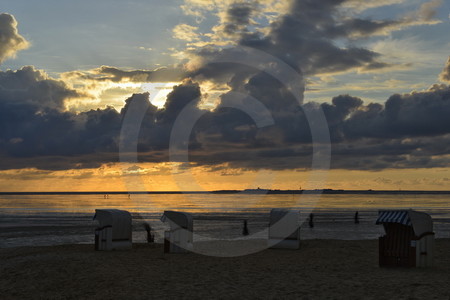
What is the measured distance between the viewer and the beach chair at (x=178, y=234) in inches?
1153

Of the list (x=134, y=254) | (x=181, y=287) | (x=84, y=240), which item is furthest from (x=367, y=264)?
(x=84, y=240)

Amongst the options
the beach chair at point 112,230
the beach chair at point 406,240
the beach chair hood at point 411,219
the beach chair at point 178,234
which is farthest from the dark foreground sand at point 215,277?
the beach chair hood at point 411,219

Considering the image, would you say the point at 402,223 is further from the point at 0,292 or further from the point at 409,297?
the point at 0,292

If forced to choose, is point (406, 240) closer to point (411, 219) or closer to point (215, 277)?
point (411, 219)

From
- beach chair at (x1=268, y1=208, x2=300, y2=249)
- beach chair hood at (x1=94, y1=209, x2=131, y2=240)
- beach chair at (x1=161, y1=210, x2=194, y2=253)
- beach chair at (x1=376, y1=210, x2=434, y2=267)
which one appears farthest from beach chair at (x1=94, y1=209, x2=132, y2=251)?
beach chair at (x1=376, y1=210, x2=434, y2=267)

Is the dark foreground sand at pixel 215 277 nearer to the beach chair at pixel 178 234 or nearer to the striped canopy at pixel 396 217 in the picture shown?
the beach chair at pixel 178 234

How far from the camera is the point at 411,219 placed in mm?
22172

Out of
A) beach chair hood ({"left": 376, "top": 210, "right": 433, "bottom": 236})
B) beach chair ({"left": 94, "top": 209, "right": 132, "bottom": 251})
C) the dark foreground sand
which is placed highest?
beach chair hood ({"left": 376, "top": 210, "right": 433, "bottom": 236})

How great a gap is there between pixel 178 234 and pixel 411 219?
44.6 ft

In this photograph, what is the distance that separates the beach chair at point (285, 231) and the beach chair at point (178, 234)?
552 cm

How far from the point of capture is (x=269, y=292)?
1783 centimetres

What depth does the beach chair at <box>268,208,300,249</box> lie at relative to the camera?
3108cm

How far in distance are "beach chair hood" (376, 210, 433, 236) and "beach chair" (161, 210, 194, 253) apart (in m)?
11.9

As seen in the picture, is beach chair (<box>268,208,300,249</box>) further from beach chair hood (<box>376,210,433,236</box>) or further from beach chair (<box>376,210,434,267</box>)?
beach chair hood (<box>376,210,433,236</box>)
